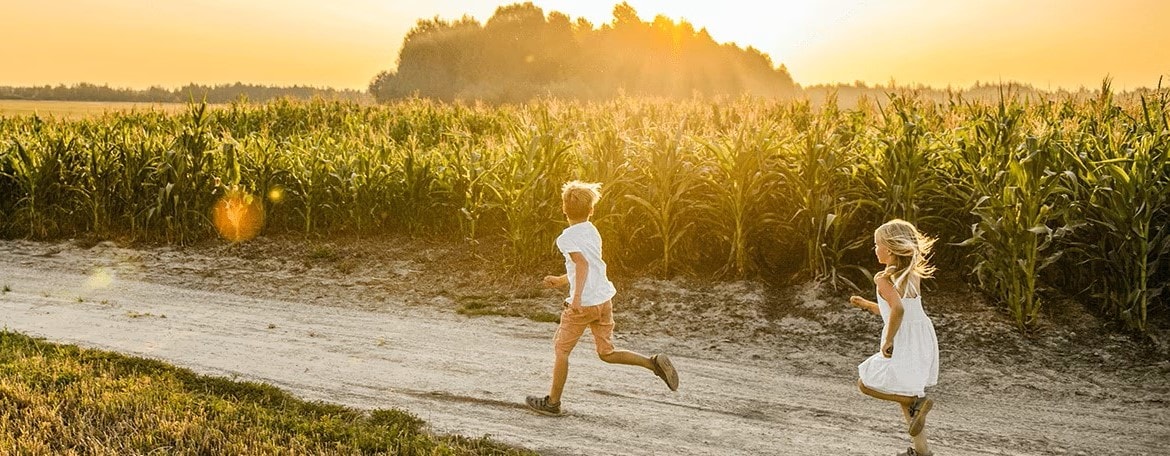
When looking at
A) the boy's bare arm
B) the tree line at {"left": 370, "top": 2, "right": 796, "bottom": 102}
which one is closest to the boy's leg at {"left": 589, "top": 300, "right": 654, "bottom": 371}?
the boy's bare arm

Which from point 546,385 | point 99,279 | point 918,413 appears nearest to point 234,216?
point 99,279

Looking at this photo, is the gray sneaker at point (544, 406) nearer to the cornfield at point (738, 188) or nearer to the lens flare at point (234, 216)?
the cornfield at point (738, 188)

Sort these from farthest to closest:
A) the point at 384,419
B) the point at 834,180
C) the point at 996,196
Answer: the point at 834,180 < the point at 996,196 < the point at 384,419

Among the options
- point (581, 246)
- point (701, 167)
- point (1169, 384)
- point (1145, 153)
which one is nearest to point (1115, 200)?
point (1145, 153)

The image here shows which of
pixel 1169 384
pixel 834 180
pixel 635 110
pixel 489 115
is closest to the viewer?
pixel 1169 384

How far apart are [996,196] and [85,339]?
28.3 ft

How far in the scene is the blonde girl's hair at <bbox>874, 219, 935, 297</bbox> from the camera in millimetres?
5395

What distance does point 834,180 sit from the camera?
1089cm

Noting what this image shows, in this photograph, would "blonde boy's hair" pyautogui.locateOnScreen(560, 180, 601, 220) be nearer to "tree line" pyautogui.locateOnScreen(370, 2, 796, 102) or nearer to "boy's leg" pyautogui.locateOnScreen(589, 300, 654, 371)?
"boy's leg" pyautogui.locateOnScreen(589, 300, 654, 371)

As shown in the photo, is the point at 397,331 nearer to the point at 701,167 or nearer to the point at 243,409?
the point at 243,409

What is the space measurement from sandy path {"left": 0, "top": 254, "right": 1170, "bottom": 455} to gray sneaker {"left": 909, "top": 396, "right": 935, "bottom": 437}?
1.70 ft

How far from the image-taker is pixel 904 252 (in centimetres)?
540

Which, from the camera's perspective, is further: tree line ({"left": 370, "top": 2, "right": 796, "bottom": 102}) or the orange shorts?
tree line ({"left": 370, "top": 2, "right": 796, "bottom": 102})

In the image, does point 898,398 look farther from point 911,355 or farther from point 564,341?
point 564,341
